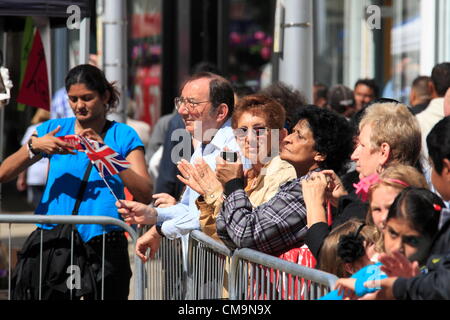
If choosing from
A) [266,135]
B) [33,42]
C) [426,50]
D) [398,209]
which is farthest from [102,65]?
[398,209]

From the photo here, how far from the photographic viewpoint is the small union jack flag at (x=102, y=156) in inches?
212

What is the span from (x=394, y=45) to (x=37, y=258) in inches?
432

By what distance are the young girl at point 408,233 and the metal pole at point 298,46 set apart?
356cm

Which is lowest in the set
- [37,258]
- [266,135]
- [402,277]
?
[37,258]

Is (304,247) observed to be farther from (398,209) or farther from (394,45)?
(394,45)

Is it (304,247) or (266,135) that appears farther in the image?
(266,135)

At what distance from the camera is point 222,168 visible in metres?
4.43

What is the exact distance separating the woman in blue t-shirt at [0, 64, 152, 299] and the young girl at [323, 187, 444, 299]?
2.47 meters

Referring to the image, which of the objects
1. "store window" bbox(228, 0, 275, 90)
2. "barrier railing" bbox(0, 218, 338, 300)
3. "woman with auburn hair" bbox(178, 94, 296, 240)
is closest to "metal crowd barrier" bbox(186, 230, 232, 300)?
"barrier railing" bbox(0, 218, 338, 300)

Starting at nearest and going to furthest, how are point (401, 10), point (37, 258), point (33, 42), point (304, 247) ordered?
point (304, 247)
point (37, 258)
point (33, 42)
point (401, 10)

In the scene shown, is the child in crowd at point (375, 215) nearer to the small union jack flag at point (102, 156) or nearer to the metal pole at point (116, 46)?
the small union jack flag at point (102, 156)

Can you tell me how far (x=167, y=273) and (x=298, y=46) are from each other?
2.00 meters

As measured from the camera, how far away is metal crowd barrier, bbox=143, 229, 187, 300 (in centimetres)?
547
